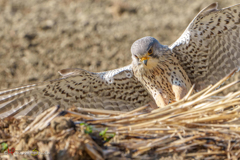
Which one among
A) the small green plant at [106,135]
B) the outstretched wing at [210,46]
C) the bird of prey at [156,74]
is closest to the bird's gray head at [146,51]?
the bird of prey at [156,74]

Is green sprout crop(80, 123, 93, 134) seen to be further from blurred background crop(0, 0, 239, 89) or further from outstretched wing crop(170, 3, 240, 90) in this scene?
blurred background crop(0, 0, 239, 89)

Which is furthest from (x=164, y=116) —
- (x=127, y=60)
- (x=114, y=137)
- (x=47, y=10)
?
(x=47, y=10)

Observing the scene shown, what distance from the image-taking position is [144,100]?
5.44 m

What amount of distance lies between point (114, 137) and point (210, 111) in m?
1.08

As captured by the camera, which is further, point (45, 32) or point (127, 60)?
point (45, 32)

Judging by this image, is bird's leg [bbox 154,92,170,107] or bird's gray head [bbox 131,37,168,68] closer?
bird's gray head [bbox 131,37,168,68]

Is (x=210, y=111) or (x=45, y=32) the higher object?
(x=45, y=32)

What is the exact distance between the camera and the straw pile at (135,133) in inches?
106

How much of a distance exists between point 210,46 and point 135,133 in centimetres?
266

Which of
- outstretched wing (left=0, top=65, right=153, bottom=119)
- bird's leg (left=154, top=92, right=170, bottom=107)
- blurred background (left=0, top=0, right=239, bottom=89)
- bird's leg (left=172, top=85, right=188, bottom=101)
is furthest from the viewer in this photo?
blurred background (left=0, top=0, right=239, bottom=89)

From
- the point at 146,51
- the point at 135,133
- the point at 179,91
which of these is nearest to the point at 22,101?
the point at 146,51

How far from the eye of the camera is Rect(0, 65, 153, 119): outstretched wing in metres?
4.53

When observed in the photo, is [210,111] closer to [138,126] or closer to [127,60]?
[138,126]

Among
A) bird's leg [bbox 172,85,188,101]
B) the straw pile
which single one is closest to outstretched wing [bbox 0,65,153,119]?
bird's leg [bbox 172,85,188,101]
